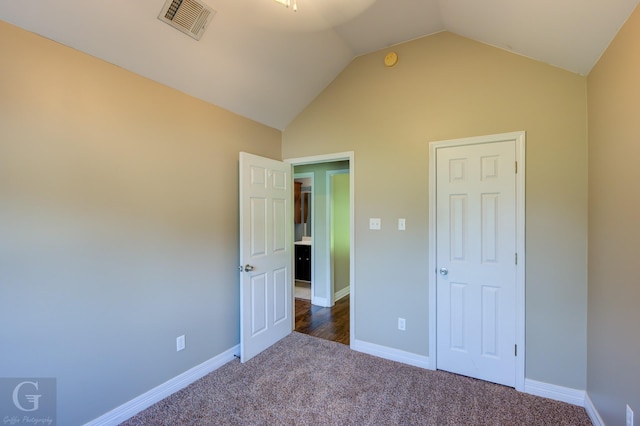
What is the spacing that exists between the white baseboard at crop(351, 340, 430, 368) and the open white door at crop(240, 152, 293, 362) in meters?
0.91

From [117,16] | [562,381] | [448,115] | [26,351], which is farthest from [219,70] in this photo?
[562,381]

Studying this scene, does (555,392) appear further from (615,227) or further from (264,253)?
(264,253)

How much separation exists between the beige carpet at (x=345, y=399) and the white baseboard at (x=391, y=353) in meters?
0.06

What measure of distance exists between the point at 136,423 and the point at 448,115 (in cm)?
339

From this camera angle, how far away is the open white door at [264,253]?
270 cm

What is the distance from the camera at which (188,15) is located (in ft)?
6.17

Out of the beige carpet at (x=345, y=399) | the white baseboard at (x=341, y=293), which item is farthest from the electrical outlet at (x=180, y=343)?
the white baseboard at (x=341, y=293)

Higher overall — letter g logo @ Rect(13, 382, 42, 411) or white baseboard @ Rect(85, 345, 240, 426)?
letter g logo @ Rect(13, 382, 42, 411)

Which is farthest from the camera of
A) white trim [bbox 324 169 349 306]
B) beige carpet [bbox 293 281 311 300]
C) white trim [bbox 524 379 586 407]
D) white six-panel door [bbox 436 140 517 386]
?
beige carpet [bbox 293 281 311 300]

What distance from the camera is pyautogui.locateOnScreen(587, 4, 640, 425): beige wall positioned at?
55.3 inches

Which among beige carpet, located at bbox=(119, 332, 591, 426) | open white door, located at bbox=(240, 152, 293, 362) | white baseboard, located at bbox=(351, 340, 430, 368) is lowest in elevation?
beige carpet, located at bbox=(119, 332, 591, 426)

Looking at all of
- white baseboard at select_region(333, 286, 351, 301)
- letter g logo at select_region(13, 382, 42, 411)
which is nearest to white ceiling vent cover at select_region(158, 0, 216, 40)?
letter g logo at select_region(13, 382, 42, 411)

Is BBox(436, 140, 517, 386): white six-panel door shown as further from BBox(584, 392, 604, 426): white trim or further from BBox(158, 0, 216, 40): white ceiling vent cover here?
BBox(158, 0, 216, 40): white ceiling vent cover

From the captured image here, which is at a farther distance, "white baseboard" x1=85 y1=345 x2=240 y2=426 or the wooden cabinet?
the wooden cabinet
